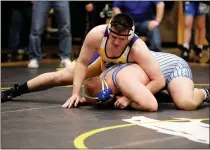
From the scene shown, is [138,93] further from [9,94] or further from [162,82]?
[9,94]

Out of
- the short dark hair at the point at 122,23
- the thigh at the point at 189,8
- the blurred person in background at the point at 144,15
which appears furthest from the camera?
the thigh at the point at 189,8

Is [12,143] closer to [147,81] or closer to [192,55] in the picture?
[147,81]

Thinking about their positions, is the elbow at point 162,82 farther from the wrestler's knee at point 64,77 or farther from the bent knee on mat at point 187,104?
the wrestler's knee at point 64,77

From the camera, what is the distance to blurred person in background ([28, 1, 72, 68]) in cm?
550

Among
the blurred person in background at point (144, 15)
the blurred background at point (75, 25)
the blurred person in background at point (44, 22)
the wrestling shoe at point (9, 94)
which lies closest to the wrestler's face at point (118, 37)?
the wrestling shoe at point (9, 94)

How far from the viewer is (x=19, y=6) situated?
21.5 ft

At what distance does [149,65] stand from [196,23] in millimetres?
3633

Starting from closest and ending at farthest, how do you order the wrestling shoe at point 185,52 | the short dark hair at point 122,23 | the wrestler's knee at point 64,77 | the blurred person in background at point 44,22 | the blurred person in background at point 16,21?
the short dark hair at point 122,23 → the wrestler's knee at point 64,77 → the blurred person in background at point 44,22 → the wrestling shoe at point 185,52 → the blurred person in background at point 16,21

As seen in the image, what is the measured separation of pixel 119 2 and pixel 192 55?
5.10 ft

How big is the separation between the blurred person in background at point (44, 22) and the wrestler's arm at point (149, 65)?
2.40m

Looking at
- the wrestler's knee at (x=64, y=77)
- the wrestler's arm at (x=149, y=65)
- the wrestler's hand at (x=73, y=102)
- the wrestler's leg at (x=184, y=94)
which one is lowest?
the wrestler's hand at (x=73, y=102)

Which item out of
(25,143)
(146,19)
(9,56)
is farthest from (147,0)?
(25,143)

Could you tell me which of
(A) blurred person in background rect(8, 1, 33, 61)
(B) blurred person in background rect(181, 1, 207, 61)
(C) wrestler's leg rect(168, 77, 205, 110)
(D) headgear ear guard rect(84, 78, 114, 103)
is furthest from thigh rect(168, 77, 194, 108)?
(A) blurred person in background rect(8, 1, 33, 61)

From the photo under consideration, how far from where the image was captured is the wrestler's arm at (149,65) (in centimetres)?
312
